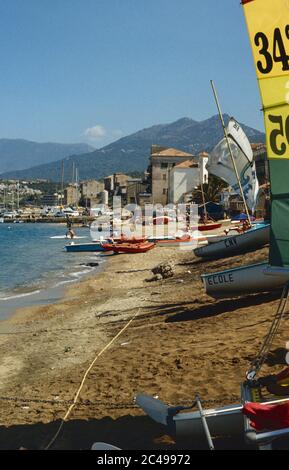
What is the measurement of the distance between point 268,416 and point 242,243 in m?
19.6

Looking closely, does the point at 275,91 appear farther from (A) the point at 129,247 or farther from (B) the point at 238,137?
(A) the point at 129,247

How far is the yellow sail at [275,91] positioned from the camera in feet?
21.5

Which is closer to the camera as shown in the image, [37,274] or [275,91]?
[275,91]

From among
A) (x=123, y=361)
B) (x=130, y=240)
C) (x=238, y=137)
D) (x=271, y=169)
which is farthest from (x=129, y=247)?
(x=271, y=169)

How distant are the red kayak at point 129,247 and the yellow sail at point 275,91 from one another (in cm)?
3489

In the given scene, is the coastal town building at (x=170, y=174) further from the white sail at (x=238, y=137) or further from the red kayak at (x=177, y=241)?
the white sail at (x=238, y=137)

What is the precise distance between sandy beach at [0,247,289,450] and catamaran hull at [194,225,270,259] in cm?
629

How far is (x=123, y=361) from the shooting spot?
36.8 feet

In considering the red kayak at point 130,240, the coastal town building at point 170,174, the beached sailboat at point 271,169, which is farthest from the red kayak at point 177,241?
the coastal town building at point 170,174

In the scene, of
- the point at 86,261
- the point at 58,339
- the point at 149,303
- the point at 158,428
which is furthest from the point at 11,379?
the point at 86,261

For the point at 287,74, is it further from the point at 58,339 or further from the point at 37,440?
the point at 58,339

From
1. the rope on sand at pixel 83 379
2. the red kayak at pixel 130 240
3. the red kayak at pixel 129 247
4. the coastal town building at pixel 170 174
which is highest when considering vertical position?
the coastal town building at pixel 170 174

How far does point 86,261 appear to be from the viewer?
1593 inches

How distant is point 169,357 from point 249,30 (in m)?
6.48
